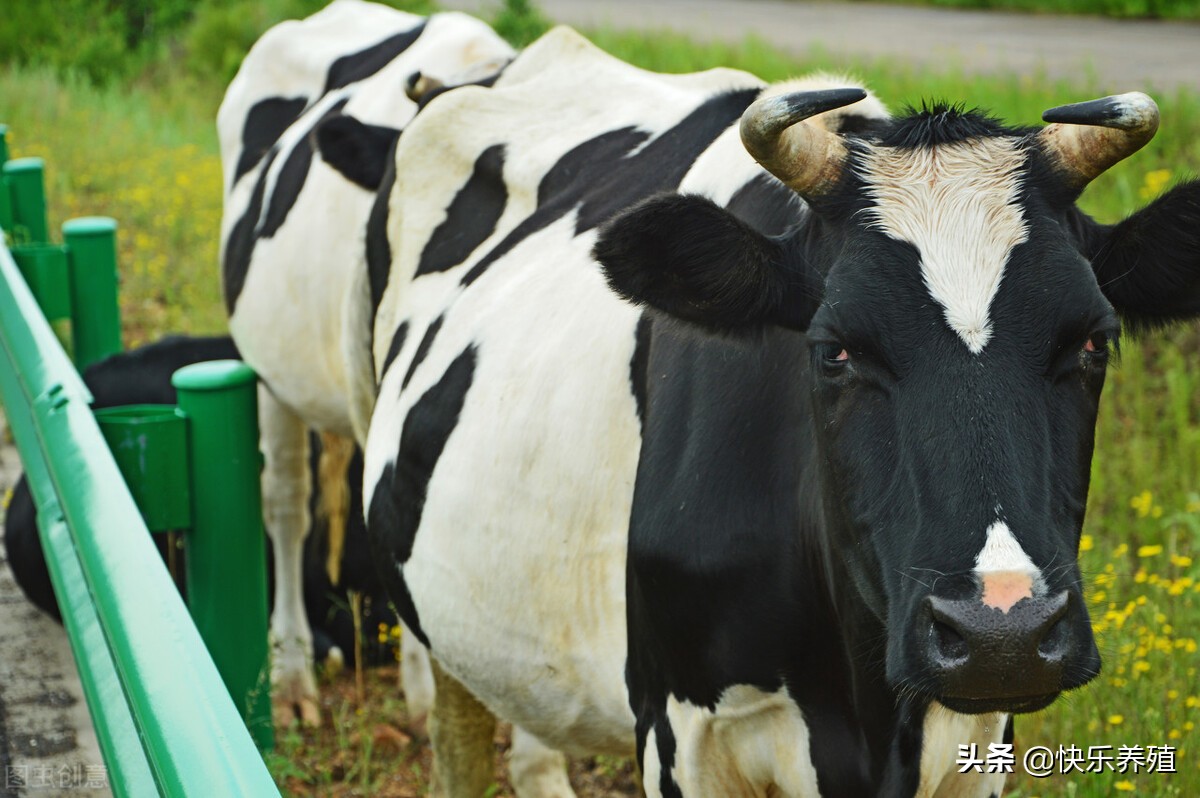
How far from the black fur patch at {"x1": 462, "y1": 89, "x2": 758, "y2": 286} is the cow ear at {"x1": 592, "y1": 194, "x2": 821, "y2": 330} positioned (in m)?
0.80

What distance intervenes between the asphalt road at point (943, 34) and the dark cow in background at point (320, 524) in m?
5.42

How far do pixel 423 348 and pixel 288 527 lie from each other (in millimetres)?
1788

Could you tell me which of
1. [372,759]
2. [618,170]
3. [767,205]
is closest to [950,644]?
[767,205]

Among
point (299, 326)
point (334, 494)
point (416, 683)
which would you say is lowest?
point (416, 683)

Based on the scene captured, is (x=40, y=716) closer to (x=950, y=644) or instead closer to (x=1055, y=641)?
(x=950, y=644)

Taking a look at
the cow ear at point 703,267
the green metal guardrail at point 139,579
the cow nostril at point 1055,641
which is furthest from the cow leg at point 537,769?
the cow nostril at point 1055,641

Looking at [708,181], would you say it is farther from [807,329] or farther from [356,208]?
[356,208]

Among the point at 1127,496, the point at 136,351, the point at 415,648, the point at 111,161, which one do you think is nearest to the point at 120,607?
the point at 415,648

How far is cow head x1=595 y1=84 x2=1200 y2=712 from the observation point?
6.15 feet

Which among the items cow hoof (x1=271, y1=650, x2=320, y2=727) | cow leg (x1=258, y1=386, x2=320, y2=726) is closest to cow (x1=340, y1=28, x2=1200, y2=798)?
cow hoof (x1=271, y1=650, x2=320, y2=727)

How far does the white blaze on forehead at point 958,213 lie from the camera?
79.4 inches

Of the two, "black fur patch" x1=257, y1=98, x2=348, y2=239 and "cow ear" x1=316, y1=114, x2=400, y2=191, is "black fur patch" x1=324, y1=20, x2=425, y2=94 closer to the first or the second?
"black fur patch" x1=257, y1=98, x2=348, y2=239

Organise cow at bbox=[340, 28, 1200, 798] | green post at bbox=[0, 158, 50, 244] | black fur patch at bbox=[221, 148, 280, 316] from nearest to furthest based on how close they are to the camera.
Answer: cow at bbox=[340, 28, 1200, 798], black fur patch at bbox=[221, 148, 280, 316], green post at bbox=[0, 158, 50, 244]

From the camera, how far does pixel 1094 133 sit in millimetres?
2186
